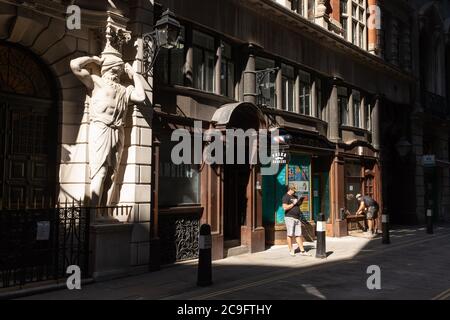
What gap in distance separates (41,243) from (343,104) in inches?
570

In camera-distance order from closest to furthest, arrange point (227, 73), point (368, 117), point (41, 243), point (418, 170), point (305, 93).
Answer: point (41, 243) → point (227, 73) → point (305, 93) → point (368, 117) → point (418, 170)

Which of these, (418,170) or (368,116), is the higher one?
(368,116)

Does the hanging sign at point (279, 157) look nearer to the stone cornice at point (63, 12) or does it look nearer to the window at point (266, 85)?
the window at point (266, 85)

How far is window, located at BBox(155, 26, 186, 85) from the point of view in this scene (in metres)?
11.7

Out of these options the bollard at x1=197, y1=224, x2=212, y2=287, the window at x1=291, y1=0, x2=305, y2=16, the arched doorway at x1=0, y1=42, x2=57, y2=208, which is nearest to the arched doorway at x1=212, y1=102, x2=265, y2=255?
the bollard at x1=197, y1=224, x2=212, y2=287

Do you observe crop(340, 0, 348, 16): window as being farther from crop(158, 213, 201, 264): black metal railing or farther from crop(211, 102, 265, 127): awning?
crop(158, 213, 201, 264): black metal railing

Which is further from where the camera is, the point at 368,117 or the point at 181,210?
the point at 368,117

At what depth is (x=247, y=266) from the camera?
11664mm

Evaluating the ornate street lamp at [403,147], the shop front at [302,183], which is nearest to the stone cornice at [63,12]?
the shop front at [302,183]

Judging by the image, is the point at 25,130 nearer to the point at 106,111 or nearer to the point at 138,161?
the point at 106,111

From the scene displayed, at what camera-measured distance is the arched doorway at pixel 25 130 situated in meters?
9.39

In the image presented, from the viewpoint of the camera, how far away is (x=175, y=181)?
12.1m

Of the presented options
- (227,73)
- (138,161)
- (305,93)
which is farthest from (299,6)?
(138,161)
